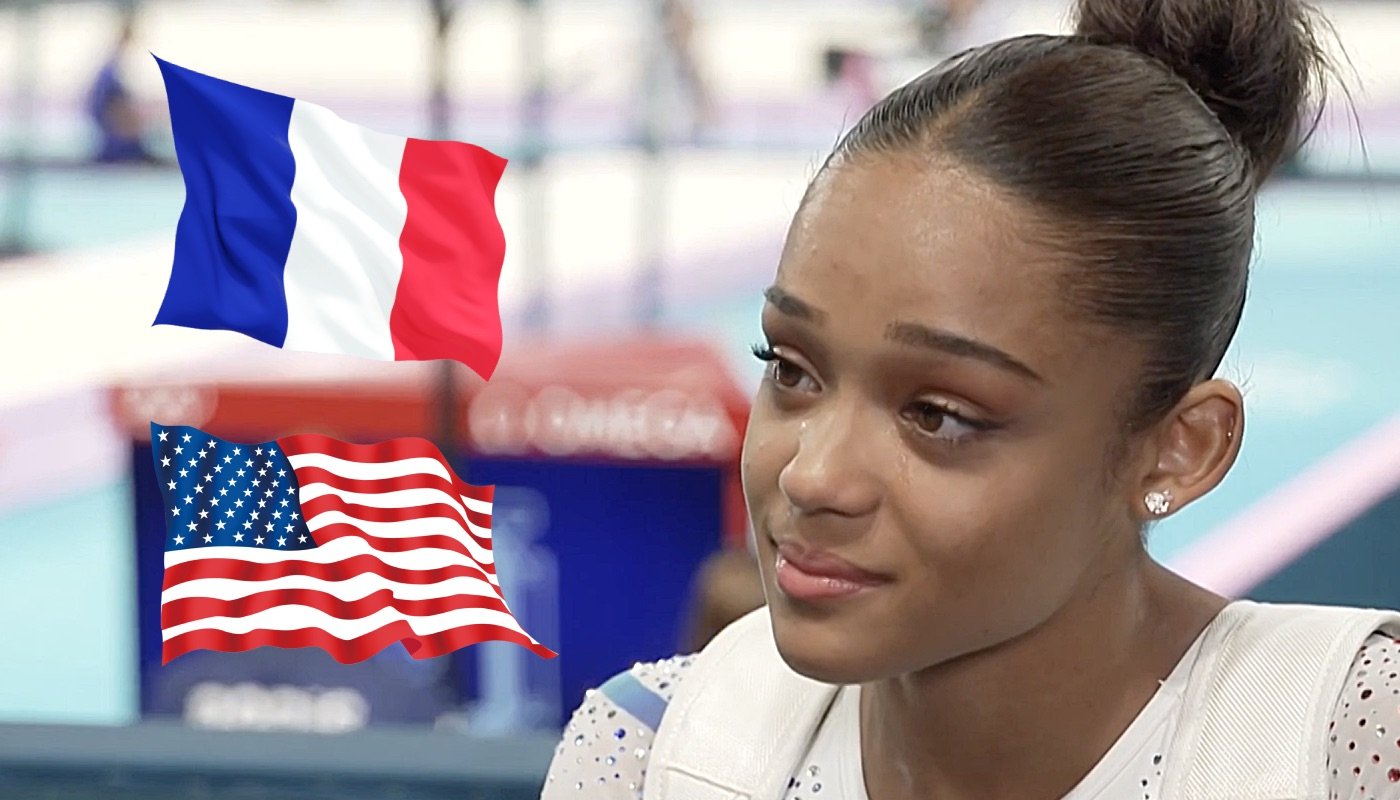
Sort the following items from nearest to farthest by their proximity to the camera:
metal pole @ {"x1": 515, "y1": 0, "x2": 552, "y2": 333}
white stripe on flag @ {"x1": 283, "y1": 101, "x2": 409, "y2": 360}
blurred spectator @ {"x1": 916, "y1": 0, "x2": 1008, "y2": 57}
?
white stripe on flag @ {"x1": 283, "y1": 101, "x2": 409, "y2": 360}, blurred spectator @ {"x1": 916, "y1": 0, "x2": 1008, "y2": 57}, metal pole @ {"x1": 515, "y1": 0, "x2": 552, "y2": 333}

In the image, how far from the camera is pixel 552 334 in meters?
4.92

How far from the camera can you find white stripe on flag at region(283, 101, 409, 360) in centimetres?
118

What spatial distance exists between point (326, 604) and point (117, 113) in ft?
13.7

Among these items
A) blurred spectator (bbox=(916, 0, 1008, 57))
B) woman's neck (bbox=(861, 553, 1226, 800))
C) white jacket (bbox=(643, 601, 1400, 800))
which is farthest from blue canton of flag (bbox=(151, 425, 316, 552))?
blurred spectator (bbox=(916, 0, 1008, 57))

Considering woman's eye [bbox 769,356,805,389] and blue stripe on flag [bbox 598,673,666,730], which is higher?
woman's eye [bbox 769,356,805,389]

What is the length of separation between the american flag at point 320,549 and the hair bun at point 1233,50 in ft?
1.45

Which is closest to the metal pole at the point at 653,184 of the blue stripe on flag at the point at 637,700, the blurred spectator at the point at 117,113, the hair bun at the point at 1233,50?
the blurred spectator at the point at 117,113

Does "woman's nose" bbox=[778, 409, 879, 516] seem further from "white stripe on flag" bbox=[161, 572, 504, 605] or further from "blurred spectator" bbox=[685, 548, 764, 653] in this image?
"blurred spectator" bbox=[685, 548, 764, 653]

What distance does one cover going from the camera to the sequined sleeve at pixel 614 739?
1199 mm

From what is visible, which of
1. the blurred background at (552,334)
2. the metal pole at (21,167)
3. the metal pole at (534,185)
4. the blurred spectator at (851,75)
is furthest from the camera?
the metal pole at (21,167)

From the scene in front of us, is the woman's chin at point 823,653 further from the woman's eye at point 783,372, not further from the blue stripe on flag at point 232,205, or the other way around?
Result: the blue stripe on flag at point 232,205

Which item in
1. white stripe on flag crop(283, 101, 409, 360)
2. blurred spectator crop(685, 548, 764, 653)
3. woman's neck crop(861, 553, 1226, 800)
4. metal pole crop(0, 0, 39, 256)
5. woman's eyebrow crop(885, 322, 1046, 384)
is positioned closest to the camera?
woman's eyebrow crop(885, 322, 1046, 384)

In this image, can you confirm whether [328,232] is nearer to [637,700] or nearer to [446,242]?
[446,242]

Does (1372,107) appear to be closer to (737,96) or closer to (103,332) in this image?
(737,96)
